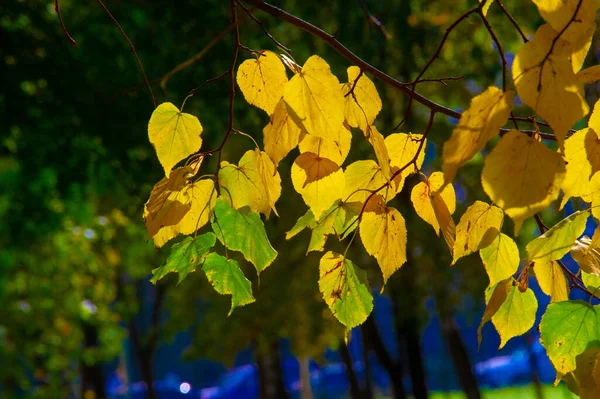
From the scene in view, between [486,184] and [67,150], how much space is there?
457 cm

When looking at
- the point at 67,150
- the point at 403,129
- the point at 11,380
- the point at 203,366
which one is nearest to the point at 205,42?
the point at 67,150

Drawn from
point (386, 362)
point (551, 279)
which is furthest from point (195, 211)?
point (386, 362)

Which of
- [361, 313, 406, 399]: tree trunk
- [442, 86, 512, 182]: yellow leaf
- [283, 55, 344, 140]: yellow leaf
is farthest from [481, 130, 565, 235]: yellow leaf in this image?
[361, 313, 406, 399]: tree trunk

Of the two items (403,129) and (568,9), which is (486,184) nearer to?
(568,9)

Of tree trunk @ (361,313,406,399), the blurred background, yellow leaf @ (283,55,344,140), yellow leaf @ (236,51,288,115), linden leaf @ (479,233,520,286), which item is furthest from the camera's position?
tree trunk @ (361,313,406,399)

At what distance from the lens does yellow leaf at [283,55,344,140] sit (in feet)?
2.86

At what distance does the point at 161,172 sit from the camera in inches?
191

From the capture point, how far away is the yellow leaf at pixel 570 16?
2.37 ft

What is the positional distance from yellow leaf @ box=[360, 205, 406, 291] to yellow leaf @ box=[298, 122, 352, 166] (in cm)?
10

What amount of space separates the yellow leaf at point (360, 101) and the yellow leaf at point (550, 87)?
32 centimetres

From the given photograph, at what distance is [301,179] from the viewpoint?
1.02 m

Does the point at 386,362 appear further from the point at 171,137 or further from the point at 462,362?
the point at 171,137

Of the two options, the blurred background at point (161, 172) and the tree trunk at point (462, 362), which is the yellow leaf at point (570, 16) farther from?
the tree trunk at point (462, 362)

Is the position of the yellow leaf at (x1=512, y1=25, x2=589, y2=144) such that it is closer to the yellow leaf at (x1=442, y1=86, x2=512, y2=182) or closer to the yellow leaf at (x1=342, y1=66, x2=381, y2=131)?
the yellow leaf at (x1=442, y1=86, x2=512, y2=182)
